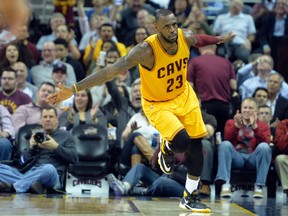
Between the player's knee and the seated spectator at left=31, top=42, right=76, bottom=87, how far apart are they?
5822 mm

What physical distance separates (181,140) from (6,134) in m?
4.33

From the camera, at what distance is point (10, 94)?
11.3 meters

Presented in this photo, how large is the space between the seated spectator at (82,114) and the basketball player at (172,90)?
347 centimetres

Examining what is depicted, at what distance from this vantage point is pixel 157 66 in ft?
23.5

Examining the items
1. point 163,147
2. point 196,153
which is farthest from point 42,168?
point 196,153

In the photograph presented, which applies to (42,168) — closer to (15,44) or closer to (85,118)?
(85,118)

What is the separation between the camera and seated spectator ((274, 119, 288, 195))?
1002 cm

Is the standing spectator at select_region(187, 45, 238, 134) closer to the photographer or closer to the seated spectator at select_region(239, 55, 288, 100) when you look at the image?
the seated spectator at select_region(239, 55, 288, 100)

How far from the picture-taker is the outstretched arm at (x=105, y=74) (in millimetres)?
6434

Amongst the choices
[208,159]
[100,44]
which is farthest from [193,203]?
[100,44]

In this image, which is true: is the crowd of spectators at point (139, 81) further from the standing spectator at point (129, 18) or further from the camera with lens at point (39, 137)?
the camera with lens at point (39, 137)

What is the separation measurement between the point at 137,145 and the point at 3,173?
6.73ft

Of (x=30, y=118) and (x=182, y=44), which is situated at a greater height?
(x=182, y=44)

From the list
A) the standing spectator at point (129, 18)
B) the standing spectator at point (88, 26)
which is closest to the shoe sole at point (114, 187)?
the standing spectator at point (88, 26)
